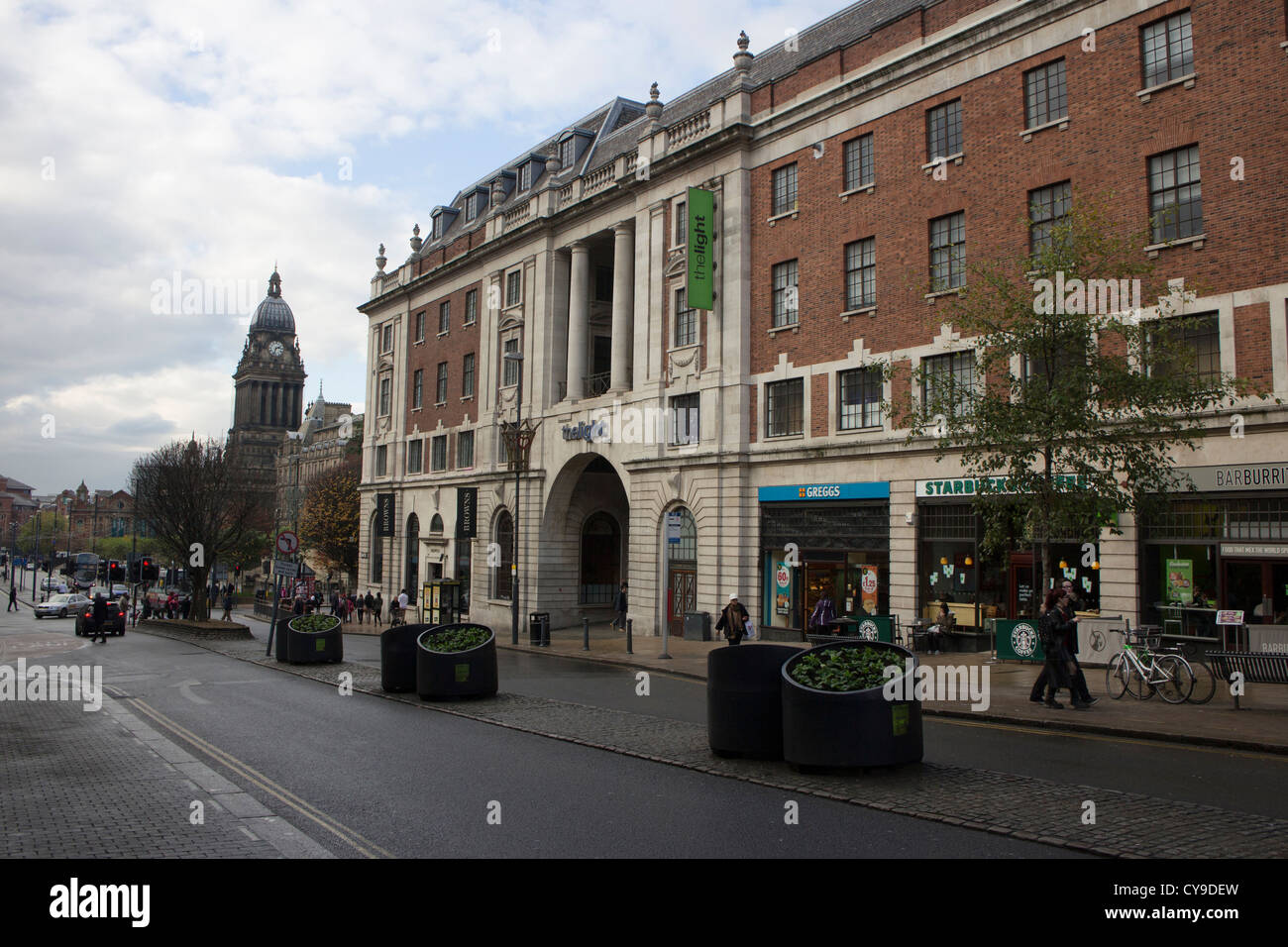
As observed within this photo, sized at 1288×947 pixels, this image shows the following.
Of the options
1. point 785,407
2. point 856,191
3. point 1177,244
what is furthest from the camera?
point 785,407

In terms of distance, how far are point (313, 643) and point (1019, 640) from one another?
16.3 metres

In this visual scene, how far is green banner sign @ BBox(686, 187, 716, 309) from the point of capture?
3131 centimetres

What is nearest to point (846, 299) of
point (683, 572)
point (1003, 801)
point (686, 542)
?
point (686, 542)

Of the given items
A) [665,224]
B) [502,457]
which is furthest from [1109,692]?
[502,457]

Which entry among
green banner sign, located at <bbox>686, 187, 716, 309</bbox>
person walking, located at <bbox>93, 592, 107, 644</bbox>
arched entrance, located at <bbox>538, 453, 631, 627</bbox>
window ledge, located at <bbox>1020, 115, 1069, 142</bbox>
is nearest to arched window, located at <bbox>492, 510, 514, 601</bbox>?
arched entrance, located at <bbox>538, 453, 631, 627</bbox>

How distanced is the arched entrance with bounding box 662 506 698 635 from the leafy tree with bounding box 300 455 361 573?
50407 millimetres

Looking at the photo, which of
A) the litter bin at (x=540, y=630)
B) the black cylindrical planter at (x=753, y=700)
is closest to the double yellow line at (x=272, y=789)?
the black cylindrical planter at (x=753, y=700)

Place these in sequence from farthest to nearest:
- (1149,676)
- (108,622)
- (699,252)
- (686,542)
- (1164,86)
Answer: (108,622)
(686,542)
(699,252)
(1164,86)
(1149,676)

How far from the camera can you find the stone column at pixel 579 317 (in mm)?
40656

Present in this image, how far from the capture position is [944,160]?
83.8 ft

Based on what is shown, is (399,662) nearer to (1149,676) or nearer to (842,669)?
(842,669)
